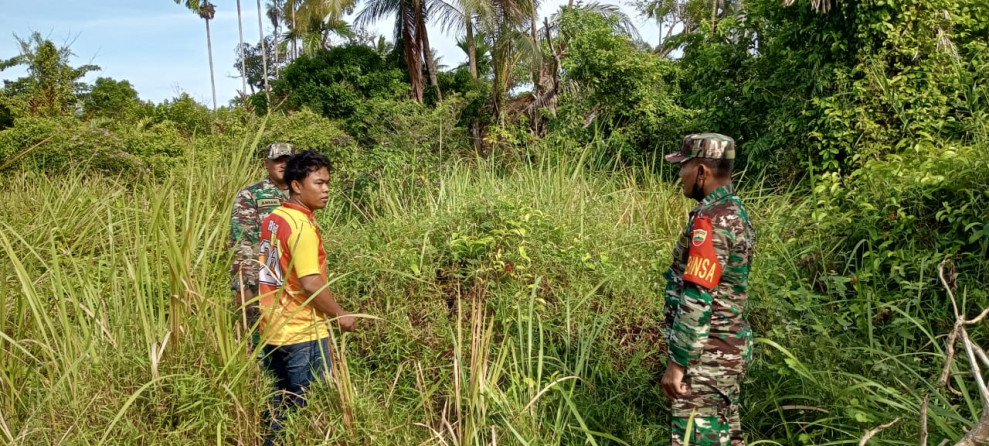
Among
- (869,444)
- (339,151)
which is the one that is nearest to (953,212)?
(869,444)

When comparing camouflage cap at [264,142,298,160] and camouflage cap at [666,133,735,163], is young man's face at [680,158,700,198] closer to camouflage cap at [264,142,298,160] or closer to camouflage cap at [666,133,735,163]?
camouflage cap at [666,133,735,163]

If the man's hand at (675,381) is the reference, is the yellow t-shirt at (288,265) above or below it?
above

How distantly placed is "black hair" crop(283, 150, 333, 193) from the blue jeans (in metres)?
0.66

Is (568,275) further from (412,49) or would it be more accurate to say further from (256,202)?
(412,49)

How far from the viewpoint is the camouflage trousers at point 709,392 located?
223 centimetres

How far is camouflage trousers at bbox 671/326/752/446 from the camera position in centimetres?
223

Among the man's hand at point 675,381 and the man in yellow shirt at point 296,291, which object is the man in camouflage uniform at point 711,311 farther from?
the man in yellow shirt at point 296,291

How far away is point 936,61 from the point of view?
538cm

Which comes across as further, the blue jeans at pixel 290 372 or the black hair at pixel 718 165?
the blue jeans at pixel 290 372

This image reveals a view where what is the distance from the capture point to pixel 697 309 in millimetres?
2115

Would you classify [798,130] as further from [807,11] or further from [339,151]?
[339,151]

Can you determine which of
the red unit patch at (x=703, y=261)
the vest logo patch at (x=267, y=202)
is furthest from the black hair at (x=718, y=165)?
the vest logo patch at (x=267, y=202)

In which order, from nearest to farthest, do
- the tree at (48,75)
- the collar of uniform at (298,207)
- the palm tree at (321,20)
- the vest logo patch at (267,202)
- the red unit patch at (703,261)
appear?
the red unit patch at (703,261), the collar of uniform at (298,207), the vest logo patch at (267,202), the tree at (48,75), the palm tree at (321,20)

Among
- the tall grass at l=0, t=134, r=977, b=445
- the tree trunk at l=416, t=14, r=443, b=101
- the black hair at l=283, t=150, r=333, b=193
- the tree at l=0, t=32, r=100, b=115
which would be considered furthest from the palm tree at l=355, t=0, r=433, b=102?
the black hair at l=283, t=150, r=333, b=193
